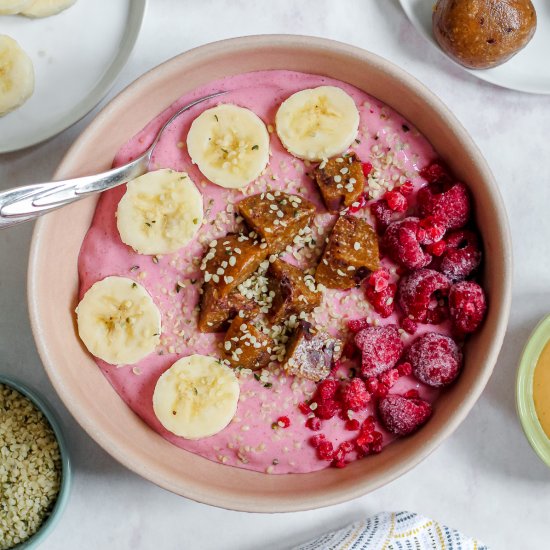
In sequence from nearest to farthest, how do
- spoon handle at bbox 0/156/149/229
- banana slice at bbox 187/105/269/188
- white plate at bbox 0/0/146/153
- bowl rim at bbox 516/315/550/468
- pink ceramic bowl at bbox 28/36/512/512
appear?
spoon handle at bbox 0/156/149/229 → pink ceramic bowl at bbox 28/36/512/512 → banana slice at bbox 187/105/269/188 → bowl rim at bbox 516/315/550/468 → white plate at bbox 0/0/146/153

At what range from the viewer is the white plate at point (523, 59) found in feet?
9.15

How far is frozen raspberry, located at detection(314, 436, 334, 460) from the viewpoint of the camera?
8.47ft

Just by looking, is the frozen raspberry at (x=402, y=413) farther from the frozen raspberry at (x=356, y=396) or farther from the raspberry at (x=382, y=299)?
the raspberry at (x=382, y=299)

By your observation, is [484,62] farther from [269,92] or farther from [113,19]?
[113,19]

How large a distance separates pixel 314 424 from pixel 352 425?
0.40 feet

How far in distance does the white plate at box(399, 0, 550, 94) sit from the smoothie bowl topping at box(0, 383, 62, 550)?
1.85 metres

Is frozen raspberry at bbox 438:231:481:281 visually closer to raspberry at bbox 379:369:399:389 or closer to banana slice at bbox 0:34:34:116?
raspberry at bbox 379:369:399:389

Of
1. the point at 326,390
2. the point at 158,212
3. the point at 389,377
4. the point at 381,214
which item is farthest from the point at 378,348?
the point at 158,212

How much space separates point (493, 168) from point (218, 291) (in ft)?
3.58

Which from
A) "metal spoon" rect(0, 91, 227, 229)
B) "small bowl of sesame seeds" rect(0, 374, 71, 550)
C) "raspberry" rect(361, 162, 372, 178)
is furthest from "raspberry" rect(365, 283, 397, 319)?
"small bowl of sesame seeds" rect(0, 374, 71, 550)

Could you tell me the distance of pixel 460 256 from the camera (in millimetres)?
A: 2566

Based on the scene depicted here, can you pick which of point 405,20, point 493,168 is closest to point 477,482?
point 493,168

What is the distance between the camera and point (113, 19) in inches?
113

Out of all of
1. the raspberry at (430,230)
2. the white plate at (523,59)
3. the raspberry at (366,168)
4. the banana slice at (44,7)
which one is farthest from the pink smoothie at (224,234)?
the banana slice at (44,7)
